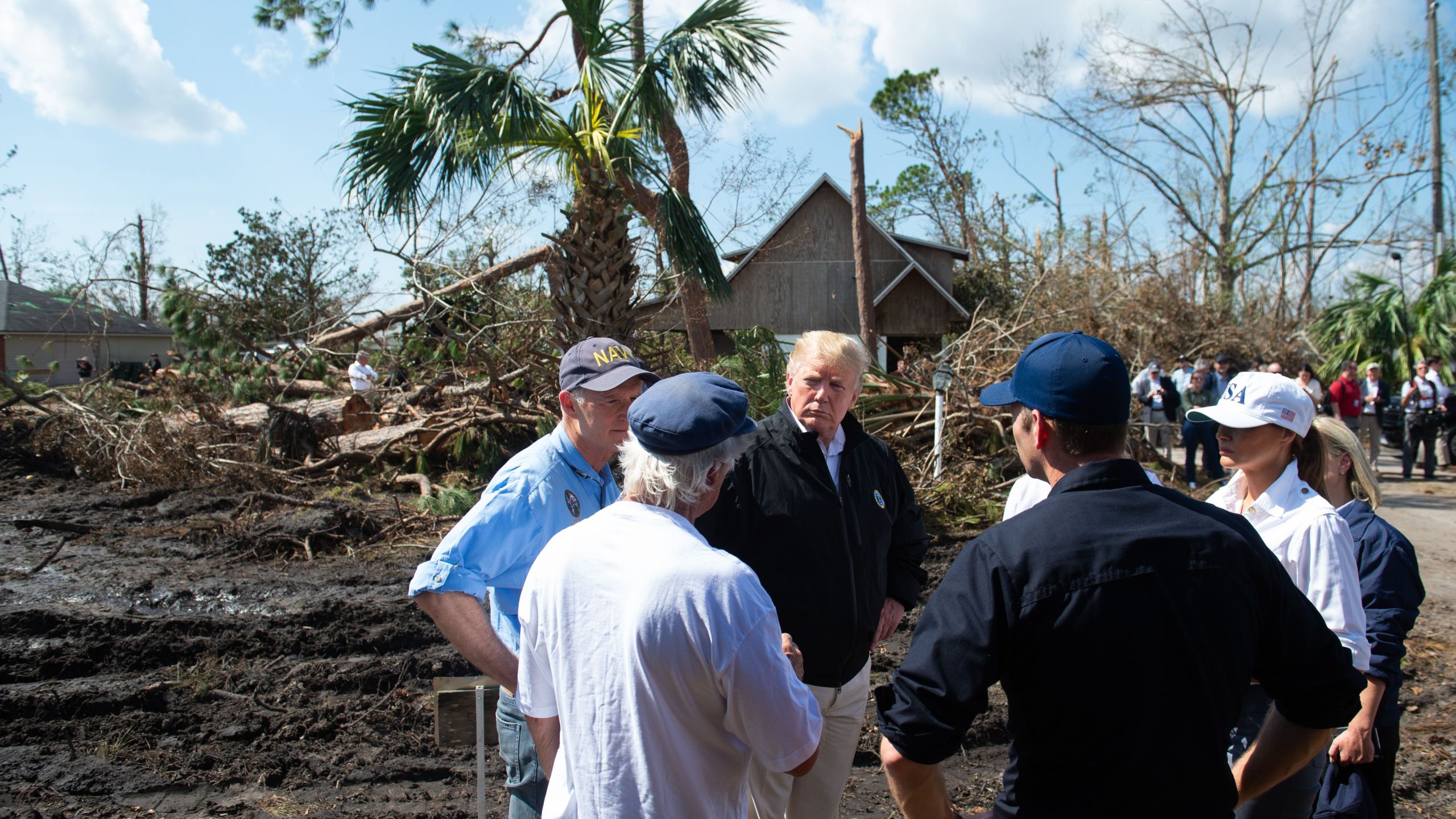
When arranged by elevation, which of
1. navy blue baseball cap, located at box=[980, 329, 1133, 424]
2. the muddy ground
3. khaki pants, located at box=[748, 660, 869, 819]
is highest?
navy blue baseball cap, located at box=[980, 329, 1133, 424]

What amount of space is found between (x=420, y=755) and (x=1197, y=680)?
363 cm

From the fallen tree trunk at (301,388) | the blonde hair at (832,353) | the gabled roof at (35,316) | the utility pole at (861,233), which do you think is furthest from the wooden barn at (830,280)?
the blonde hair at (832,353)

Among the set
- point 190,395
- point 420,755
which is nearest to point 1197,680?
point 420,755

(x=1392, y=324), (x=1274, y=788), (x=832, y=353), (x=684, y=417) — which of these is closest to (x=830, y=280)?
(x=1392, y=324)

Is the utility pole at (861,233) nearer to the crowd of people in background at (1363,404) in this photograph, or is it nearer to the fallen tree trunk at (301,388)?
the crowd of people in background at (1363,404)

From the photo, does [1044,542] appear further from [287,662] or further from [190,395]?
[190,395]

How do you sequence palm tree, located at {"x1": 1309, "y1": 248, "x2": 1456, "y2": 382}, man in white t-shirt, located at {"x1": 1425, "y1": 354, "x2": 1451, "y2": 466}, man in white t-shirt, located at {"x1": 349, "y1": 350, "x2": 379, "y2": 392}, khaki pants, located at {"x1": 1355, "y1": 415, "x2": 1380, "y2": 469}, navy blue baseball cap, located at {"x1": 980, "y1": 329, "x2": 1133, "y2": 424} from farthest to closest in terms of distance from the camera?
palm tree, located at {"x1": 1309, "y1": 248, "x2": 1456, "y2": 382}, khaki pants, located at {"x1": 1355, "y1": 415, "x2": 1380, "y2": 469}, man in white t-shirt, located at {"x1": 1425, "y1": 354, "x2": 1451, "y2": 466}, man in white t-shirt, located at {"x1": 349, "y1": 350, "x2": 379, "y2": 392}, navy blue baseball cap, located at {"x1": 980, "y1": 329, "x2": 1133, "y2": 424}

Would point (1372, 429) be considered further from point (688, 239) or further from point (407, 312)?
point (407, 312)

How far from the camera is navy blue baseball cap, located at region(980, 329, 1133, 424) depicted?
149 cm

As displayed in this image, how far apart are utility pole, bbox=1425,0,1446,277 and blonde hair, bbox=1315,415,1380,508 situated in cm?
1810

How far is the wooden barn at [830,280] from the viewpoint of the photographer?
2084 cm

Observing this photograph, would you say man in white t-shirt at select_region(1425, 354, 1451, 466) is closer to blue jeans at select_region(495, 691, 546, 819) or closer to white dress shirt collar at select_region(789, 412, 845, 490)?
white dress shirt collar at select_region(789, 412, 845, 490)

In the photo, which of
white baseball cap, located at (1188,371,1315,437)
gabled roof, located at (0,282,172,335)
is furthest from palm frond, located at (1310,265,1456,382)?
gabled roof, located at (0,282,172,335)

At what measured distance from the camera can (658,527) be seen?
60.1 inches
